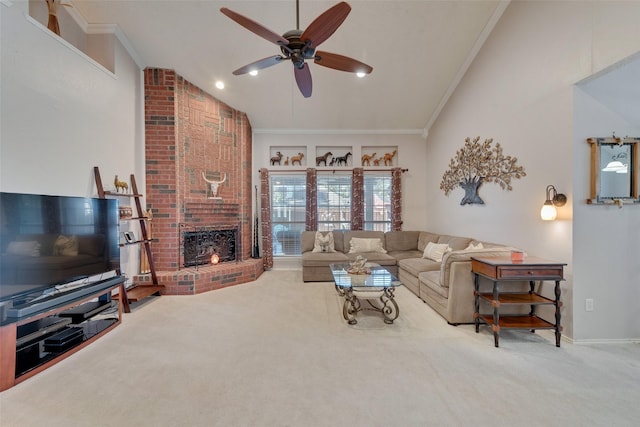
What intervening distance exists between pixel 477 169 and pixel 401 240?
2.19 meters

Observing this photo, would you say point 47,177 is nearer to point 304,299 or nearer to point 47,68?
point 47,68

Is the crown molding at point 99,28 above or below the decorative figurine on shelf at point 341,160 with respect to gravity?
above

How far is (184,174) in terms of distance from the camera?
15.1ft

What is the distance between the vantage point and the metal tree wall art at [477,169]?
3.59 m

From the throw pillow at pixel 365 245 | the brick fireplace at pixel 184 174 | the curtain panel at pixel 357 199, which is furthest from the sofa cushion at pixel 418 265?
the brick fireplace at pixel 184 174

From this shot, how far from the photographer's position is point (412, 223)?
20.8 feet

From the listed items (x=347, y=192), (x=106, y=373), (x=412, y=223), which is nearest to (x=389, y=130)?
Result: (x=347, y=192)

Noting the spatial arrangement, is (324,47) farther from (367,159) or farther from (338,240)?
(338,240)

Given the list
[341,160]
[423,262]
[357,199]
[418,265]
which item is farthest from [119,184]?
[423,262]

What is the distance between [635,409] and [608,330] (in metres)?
1.16

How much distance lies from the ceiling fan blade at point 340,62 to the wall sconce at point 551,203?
2294mm

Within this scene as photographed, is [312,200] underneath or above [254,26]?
underneath

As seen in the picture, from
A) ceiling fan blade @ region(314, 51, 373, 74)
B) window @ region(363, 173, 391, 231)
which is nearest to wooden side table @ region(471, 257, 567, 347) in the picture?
ceiling fan blade @ region(314, 51, 373, 74)

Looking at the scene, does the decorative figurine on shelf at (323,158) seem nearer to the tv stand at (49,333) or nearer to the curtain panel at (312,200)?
the curtain panel at (312,200)
